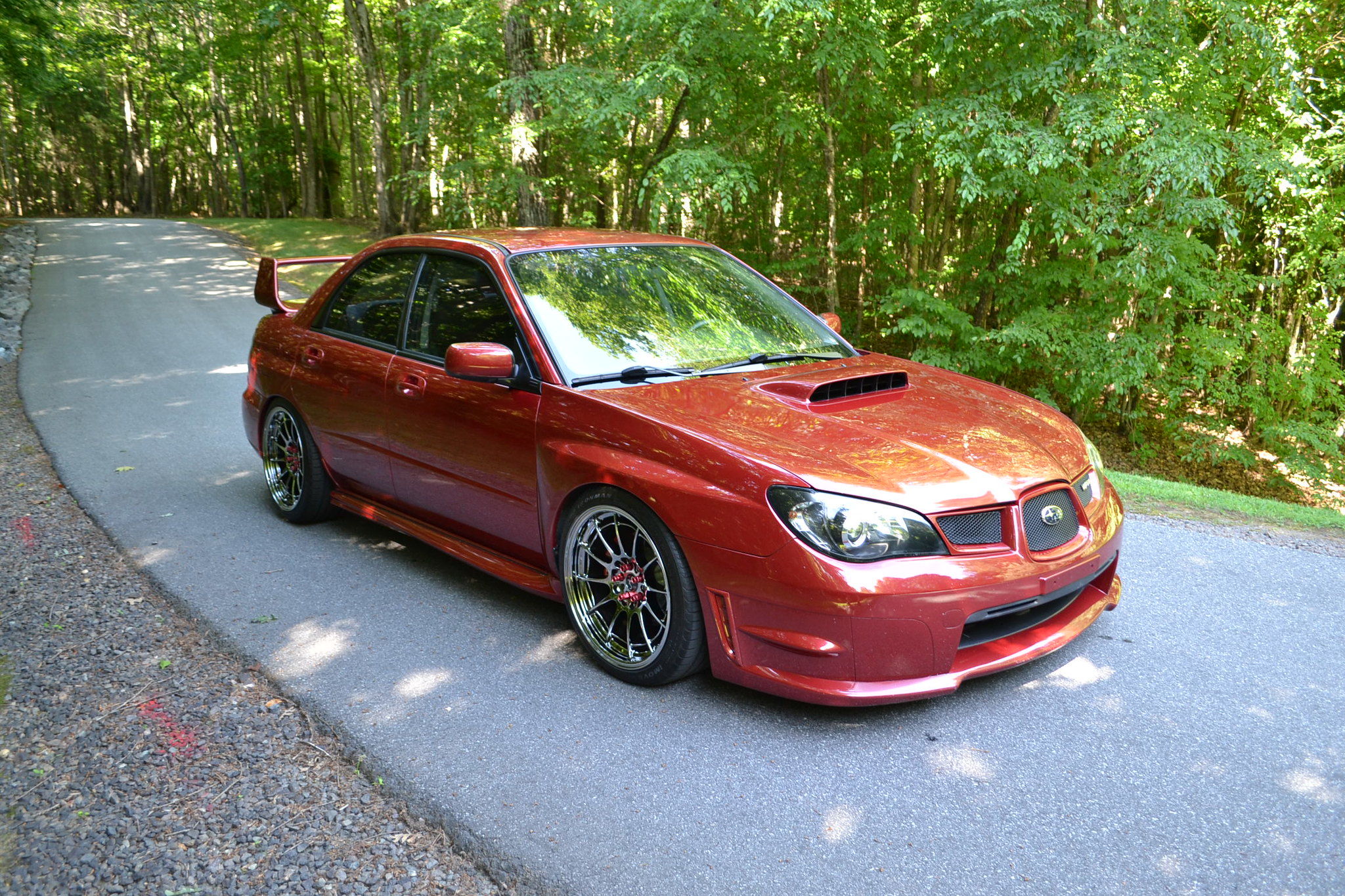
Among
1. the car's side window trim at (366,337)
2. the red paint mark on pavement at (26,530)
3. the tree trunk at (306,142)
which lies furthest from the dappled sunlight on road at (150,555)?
the tree trunk at (306,142)

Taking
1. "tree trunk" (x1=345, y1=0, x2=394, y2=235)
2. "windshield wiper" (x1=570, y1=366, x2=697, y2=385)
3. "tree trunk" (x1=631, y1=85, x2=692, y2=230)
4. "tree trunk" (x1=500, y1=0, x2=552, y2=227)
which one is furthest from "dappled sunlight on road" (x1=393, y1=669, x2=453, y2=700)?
"tree trunk" (x1=345, y1=0, x2=394, y2=235)

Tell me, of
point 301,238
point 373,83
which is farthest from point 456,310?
point 301,238

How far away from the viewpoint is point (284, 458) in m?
5.60

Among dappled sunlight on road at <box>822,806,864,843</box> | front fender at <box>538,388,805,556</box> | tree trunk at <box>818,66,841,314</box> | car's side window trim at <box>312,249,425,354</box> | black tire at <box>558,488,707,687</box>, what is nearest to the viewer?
dappled sunlight on road at <box>822,806,864,843</box>

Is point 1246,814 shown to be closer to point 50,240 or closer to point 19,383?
point 19,383

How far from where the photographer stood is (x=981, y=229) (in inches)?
542

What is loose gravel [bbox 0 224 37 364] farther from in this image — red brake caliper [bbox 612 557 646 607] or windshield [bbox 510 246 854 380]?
red brake caliper [bbox 612 557 646 607]

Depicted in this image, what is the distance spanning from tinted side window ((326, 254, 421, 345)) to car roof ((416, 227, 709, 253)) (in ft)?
0.76

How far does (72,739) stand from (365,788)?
45.1 inches

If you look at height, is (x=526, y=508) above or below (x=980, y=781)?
above

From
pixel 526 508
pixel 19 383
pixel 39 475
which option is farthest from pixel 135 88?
pixel 526 508

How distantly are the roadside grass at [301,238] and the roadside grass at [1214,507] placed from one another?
15.9m

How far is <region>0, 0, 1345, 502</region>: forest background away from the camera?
9312mm

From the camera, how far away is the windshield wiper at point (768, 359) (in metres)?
4.01
